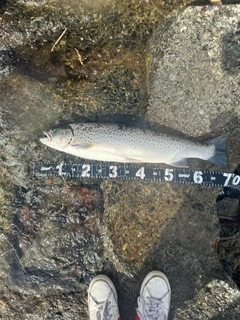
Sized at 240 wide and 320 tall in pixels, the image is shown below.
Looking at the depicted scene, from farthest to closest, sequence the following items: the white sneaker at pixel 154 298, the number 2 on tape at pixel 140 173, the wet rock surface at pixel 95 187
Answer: the number 2 on tape at pixel 140 173 → the wet rock surface at pixel 95 187 → the white sneaker at pixel 154 298

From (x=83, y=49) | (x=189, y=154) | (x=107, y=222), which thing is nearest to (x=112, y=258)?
(x=107, y=222)

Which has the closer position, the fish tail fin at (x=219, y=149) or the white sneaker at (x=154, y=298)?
the white sneaker at (x=154, y=298)

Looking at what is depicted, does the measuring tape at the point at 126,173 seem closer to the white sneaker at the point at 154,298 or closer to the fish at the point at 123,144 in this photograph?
the fish at the point at 123,144

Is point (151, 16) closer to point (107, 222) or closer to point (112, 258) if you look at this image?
point (107, 222)

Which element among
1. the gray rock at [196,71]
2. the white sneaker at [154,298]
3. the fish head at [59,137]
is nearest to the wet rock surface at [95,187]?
the gray rock at [196,71]

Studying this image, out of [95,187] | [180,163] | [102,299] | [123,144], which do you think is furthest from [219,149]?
[102,299]

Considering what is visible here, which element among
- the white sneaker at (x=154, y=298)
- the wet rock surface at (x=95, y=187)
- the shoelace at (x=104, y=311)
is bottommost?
the shoelace at (x=104, y=311)

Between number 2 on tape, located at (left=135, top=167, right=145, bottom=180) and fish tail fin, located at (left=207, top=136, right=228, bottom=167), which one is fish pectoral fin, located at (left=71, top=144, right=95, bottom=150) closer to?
number 2 on tape, located at (left=135, top=167, right=145, bottom=180)

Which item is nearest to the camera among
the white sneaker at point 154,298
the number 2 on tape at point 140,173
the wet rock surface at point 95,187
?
the white sneaker at point 154,298
